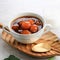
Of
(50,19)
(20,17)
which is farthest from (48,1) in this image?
(20,17)

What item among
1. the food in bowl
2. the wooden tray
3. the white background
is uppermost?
the white background

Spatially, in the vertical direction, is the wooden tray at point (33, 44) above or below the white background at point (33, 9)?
below

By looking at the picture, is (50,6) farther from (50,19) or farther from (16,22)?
(16,22)

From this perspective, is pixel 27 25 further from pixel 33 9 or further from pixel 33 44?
pixel 33 9

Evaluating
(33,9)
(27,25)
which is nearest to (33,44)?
(27,25)

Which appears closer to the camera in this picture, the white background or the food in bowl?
the food in bowl
